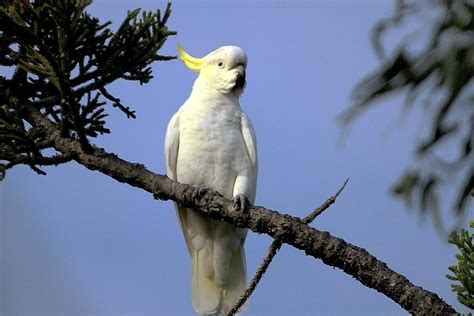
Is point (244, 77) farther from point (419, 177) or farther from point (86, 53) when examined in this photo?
point (419, 177)

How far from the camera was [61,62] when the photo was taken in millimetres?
3354

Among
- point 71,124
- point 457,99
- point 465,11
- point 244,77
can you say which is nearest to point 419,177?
point 457,99

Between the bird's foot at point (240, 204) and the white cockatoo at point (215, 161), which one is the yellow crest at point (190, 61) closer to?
the white cockatoo at point (215, 161)

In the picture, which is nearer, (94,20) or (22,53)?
(94,20)

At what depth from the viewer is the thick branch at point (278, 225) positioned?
290 cm

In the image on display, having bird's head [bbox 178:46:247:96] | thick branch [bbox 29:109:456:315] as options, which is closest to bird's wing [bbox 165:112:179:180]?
bird's head [bbox 178:46:247:96]

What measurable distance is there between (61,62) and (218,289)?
63.6 inches

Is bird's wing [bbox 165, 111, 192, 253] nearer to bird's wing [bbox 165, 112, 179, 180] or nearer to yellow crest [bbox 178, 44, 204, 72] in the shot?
bird's wing [bbox 165, 112, 179, 180]

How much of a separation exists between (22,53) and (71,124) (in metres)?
0.61

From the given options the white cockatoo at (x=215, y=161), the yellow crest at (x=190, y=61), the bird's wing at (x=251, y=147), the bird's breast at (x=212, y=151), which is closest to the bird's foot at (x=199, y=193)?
the white cockatoo at (x=215, y=161)

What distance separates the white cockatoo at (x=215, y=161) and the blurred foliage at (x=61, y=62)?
0.97 ft

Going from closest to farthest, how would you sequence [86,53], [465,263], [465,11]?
[465,11] → [465,263] → [86,53]

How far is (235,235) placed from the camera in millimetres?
4066

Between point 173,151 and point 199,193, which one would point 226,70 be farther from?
point 199,193
